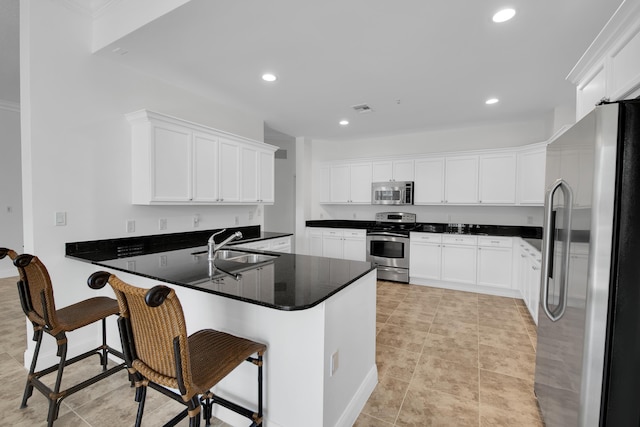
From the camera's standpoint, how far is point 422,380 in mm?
2248

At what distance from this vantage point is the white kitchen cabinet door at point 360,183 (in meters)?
5.71

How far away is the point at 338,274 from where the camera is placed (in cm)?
179

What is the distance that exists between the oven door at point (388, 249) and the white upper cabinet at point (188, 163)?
Result: 7.55 ft

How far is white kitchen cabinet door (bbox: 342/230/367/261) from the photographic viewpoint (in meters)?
5.36

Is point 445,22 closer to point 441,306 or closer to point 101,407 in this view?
point 441,306

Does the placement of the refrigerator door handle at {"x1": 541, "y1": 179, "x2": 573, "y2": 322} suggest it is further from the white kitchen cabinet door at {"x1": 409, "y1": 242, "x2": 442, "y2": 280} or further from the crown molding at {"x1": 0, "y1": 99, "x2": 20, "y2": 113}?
the crown molding at {"x1": 0, "y1": 99, "x2": 20, "y2": 113}

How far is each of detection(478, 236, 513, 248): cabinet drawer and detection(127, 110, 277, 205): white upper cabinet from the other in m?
3.47

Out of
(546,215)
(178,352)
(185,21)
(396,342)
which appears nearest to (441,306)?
(396,342)

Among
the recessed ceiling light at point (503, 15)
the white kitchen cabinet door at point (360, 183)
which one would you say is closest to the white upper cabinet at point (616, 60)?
the recessed ceiling light at point (503, 15)

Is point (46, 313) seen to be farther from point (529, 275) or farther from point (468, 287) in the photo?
point (468, 287)

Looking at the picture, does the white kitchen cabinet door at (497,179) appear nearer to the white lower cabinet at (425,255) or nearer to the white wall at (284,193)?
the white lower cabinet at (425,255)

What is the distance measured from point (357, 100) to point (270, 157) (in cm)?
153

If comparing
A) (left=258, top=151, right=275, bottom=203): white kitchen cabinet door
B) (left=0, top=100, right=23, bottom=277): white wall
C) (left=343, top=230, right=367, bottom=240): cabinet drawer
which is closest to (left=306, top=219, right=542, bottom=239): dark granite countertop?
(left=343, top=230, right=367, bottom=240): cabinet drawer

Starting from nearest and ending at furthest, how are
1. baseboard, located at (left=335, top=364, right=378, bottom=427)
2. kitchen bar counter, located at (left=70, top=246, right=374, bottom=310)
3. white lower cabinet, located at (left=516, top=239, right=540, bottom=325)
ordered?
→ kitchen bar counter, located at (left=70, top=246, right=374, bottom=310) < baseboard, located at (left=335, top=364, right=378, bottom=427) < white lower cabinet, located at (left=516, top=239, right=540, bottom=325)
